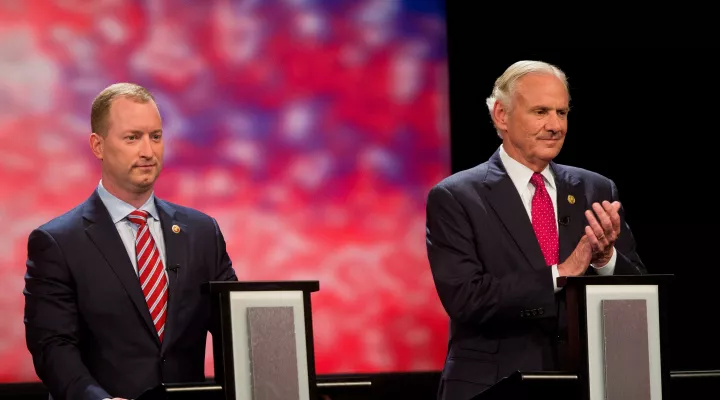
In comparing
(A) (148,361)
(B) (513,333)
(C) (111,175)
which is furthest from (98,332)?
(B) (513,333)

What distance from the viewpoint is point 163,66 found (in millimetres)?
4496

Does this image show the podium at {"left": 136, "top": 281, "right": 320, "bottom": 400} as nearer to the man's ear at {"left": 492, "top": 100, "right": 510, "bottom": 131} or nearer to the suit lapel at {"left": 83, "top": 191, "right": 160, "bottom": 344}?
the suit lapel at {"left": 83, "top": 191, "right": 160, "bottom": 344}

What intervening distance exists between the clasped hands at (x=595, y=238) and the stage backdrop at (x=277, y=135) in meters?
2.07

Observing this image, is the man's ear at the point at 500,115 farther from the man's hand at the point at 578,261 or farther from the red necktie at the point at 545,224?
the man's hand at the point at 578,261

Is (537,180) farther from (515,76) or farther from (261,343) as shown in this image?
(261,343)

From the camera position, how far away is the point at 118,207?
277 cm

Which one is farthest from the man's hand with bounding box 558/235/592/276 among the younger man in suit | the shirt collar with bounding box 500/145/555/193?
the younger man in suit

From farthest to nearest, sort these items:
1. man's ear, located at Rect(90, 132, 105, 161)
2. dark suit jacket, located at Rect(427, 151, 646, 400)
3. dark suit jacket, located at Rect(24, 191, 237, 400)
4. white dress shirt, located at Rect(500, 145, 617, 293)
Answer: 1. white dress shirt, located at Rect(500, 145, 617, 293)
2. man's ear, located at Rect(90, 132, 105, 161)
3. dark suit jacket, located at Rect(427, 151, 646, 400)
4. dark suit jacket, located at Rect(24, 191, 237, 400)

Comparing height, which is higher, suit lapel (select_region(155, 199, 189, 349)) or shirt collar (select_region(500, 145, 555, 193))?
shirt collar (select_region(500, 145, 555, 193))

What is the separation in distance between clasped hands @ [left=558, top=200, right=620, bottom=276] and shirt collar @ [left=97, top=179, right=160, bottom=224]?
112cm

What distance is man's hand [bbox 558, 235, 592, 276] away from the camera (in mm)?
2615

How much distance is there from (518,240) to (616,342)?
60cm

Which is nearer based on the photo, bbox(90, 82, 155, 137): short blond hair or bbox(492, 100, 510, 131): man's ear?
bbox(90, 82, 155, 137): short blond hair

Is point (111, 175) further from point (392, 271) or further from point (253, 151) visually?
point (392, 271)
